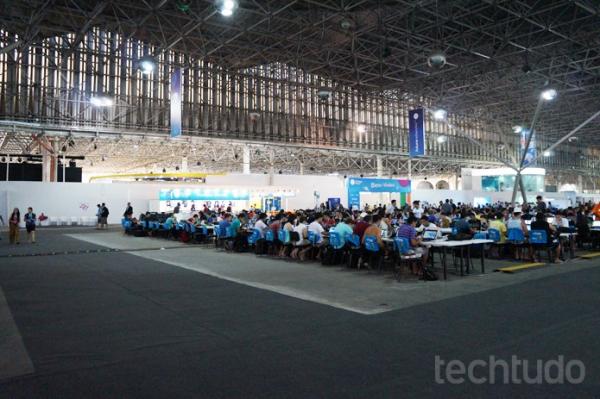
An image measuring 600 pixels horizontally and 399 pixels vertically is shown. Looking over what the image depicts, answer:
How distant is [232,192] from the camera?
27312mm

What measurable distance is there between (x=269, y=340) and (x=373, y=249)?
16.3 ft

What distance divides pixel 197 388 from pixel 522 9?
2341cm

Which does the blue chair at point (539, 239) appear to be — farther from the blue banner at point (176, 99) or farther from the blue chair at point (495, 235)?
the blue banner at point (176, 99)

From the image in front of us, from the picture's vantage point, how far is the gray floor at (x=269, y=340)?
3492 mm

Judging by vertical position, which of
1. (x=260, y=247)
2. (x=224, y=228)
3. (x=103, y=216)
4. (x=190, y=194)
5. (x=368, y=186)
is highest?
(x=368, y=186)

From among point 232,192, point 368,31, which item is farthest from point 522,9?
point 232,192

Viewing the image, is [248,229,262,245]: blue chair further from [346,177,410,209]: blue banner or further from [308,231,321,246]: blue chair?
[346,177,410,209]: blue banner

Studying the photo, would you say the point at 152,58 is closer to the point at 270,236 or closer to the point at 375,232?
the point at 270,236

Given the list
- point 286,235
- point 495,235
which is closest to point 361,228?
point 286,235

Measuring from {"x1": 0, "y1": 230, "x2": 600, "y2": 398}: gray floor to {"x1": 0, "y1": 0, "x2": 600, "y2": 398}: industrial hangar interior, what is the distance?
3cm

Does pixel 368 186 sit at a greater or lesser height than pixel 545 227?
greater

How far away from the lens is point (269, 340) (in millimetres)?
4680

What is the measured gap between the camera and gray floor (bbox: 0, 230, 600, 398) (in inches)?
137

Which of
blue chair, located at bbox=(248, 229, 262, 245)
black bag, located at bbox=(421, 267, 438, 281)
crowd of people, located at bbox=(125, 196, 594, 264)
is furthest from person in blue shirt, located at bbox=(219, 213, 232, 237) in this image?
black bag, located at bbox=(421, 267, 438, 281)
